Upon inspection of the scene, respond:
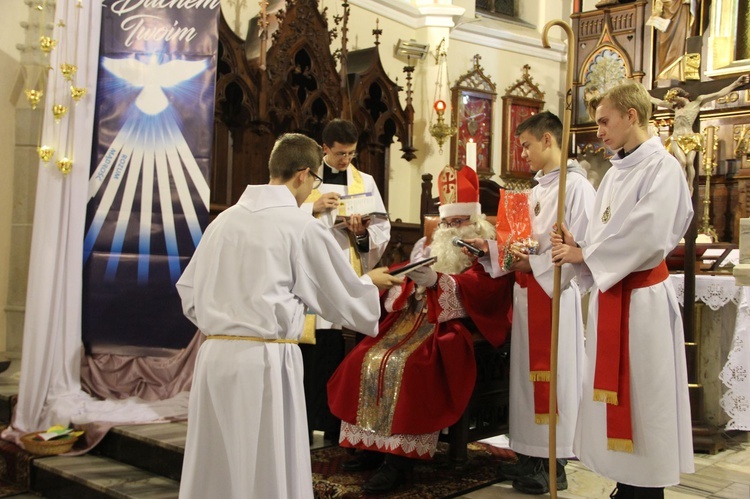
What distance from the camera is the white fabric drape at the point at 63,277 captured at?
487cm

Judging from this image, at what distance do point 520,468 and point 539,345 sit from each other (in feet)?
2.19

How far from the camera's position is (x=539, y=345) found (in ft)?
13.0

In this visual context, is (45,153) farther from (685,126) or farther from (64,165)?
(685,126)

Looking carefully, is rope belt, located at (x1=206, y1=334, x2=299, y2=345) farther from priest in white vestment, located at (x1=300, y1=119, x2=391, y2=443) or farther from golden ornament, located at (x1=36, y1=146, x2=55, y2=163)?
golden ornament, located at (x1=36, y1=146, x2=55, y2=163)

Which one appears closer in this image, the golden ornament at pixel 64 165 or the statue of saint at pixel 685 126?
the golden ornament at pixel 64 165

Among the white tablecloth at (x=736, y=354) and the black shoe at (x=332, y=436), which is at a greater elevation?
the white tablecloth at (x=736, y=354)

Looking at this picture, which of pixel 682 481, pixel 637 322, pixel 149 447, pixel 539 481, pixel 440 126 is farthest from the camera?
pixel 440 126

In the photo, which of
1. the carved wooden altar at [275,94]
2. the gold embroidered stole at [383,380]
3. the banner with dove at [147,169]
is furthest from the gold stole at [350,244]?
the carved wooden altar at [275,94]

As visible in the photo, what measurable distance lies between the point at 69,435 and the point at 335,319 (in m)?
2.54

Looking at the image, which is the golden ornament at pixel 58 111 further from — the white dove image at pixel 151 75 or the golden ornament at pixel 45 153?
the white dove image at pixel 151 75

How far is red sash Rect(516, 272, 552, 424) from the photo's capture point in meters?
3.91

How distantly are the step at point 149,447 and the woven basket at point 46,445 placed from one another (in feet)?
0.56

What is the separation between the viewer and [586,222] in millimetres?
3887

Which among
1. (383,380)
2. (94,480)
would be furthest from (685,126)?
(94,480)
